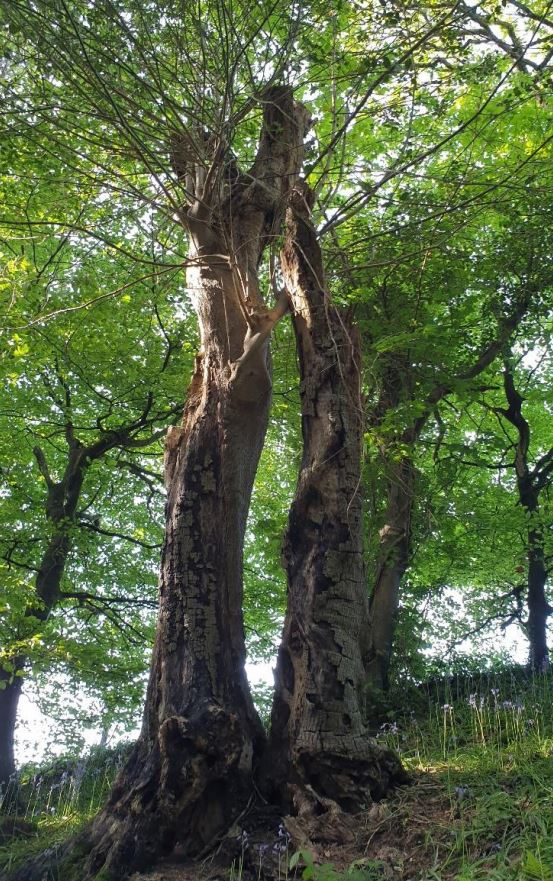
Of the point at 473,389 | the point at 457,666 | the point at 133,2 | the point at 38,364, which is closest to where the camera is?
the point at 133,2

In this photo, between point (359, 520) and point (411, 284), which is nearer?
point (359, 520)

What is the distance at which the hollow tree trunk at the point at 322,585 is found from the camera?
3.94 m

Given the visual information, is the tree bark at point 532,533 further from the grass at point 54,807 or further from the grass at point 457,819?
the grass at point 54,807

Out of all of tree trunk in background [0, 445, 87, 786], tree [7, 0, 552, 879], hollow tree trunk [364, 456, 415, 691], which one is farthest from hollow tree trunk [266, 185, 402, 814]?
tree trunk in background [0, 445, 87, 786]

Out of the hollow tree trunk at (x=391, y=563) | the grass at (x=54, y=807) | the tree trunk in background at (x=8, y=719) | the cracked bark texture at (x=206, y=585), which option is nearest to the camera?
the cracked bark texture at (x=206, y=585)

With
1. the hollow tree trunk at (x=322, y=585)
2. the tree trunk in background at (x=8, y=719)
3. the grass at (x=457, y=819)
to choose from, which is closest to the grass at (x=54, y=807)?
the grass at (x=457, y=819)

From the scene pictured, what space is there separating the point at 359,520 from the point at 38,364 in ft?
25.2

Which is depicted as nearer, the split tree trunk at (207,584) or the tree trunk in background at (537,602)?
the split tree trunk at (207,584)

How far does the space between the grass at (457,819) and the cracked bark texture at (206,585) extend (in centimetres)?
46

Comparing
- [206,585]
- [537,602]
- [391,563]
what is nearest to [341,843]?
[206,585]

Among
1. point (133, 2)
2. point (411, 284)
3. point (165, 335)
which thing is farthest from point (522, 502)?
point (133, 2)

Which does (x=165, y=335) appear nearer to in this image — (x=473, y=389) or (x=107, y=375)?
(x=107, y=375)

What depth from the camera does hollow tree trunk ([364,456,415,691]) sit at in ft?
26.1

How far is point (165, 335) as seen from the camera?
39.1 feet
